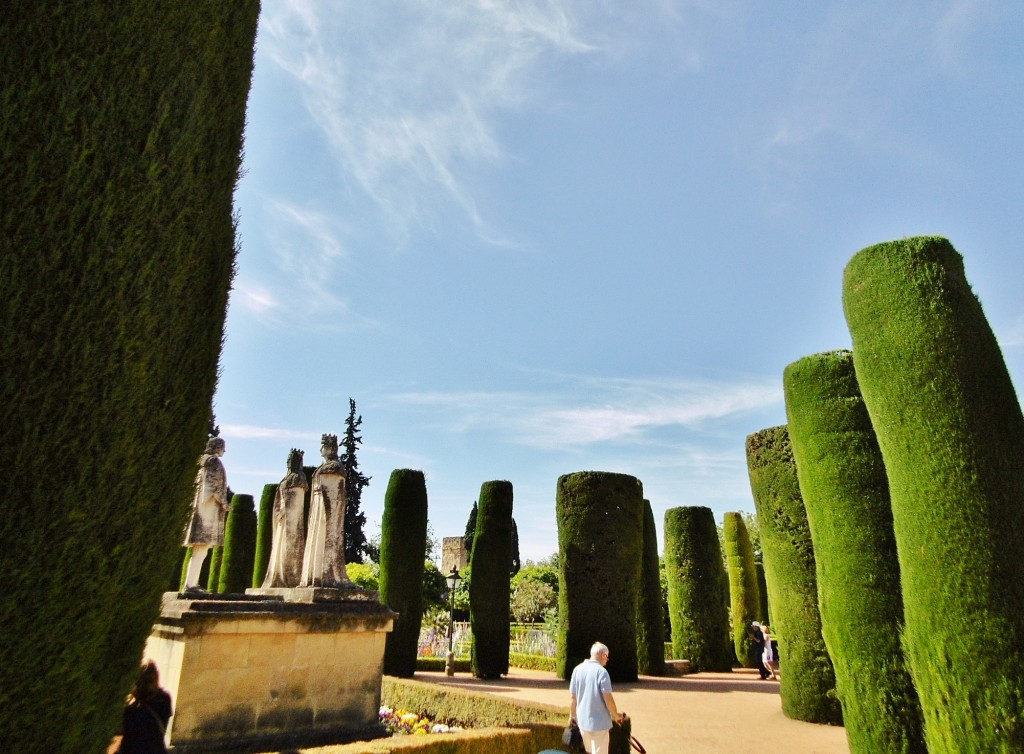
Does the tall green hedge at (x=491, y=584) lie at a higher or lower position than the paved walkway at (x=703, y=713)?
higher

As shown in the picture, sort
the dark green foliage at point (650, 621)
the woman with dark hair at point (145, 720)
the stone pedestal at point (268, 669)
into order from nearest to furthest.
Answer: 1. the woman with dark hair at point (145, 720)
2. the stone pedestal at point (268, 669)
3. the dark green foliage at point (650, 621)

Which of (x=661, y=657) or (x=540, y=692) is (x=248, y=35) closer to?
(x=540, y=692)

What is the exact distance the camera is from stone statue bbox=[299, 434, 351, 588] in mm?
7785

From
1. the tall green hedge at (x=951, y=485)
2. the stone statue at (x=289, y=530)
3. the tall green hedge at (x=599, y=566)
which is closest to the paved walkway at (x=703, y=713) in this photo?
the tall green hedge at (x=599, y=566)

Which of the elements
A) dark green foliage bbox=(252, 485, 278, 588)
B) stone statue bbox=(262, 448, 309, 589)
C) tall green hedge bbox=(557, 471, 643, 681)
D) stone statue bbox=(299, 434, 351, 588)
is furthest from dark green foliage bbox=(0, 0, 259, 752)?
dark green foliage bbox=(252, 485, 278, 588)

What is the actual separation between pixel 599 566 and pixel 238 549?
1455 centimetres

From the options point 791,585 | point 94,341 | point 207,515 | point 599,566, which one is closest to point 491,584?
point 599,566

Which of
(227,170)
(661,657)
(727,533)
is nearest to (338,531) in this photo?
(227,170)

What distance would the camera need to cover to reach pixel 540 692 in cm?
1304

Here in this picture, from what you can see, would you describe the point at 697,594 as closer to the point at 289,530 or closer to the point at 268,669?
the point at 289,530

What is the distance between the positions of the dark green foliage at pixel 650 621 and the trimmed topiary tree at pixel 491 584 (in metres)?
4.02

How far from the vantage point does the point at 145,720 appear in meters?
3.98

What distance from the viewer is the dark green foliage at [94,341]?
205 centimetres

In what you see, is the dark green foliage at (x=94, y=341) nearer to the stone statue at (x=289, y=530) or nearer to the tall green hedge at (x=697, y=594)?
the stone statue at (x=289, y=530)
